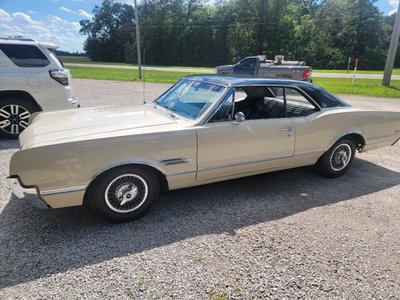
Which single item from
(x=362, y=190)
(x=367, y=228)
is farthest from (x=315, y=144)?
(x=367, y=228)

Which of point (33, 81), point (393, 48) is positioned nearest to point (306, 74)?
point (393, 48)

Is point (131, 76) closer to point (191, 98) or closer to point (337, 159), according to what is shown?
point (191, 98)

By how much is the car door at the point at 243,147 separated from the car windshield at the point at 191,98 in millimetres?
307

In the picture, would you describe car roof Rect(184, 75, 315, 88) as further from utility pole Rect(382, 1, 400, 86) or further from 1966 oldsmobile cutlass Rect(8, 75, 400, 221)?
utility pole Rect(382, 1, 400, 86)

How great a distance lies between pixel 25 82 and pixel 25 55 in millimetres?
544

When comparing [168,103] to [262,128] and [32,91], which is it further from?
Answer: [32,91]

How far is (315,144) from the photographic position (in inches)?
163

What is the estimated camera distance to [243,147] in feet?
11.7

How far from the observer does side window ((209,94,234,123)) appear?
3.41m

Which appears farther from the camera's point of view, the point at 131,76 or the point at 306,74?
the point at 131,76

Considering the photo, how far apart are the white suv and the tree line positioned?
40541 millimetres

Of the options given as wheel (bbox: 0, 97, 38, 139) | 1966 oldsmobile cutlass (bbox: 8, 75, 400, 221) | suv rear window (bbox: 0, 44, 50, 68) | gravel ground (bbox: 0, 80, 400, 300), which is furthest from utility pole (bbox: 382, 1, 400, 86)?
wheel (bbox: 0, 97, 38, 139)

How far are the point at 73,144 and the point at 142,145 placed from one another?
2.08ft

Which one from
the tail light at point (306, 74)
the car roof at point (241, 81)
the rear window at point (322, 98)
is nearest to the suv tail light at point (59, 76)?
the car roof at point (241, 81)
